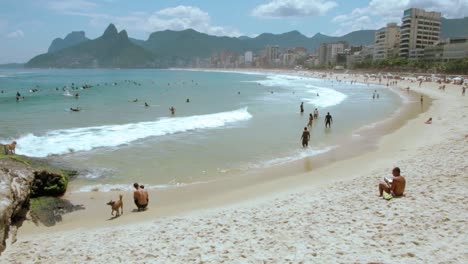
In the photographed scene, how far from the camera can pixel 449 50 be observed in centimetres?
9906

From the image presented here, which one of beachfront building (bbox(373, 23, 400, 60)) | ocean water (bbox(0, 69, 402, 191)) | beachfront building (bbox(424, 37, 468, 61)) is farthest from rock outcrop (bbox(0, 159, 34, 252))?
beachfront building (bbox(373, 23, 400, 60))

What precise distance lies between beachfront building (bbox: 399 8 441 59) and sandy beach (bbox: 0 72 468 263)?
121m

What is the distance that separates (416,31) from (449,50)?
69.1 feet

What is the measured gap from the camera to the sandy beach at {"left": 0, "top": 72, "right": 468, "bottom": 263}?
5934 mm

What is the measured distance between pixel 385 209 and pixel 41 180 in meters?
9.47

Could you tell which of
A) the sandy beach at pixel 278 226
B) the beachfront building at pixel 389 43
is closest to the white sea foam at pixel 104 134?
the sandy beach at pixel 278 226

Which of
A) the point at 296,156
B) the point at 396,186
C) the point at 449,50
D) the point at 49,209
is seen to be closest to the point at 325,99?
the point at 296,156

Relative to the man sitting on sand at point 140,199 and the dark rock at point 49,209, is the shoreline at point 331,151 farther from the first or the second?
the man sitting on sand at point 140,199

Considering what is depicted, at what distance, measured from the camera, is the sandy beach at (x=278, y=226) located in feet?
19.5

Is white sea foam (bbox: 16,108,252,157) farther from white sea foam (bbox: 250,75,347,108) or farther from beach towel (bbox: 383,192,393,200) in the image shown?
white sea foam (bbox: 250,75,347,108)

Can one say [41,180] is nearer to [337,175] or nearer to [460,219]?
[337,175]

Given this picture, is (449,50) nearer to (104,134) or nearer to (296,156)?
(296,156)

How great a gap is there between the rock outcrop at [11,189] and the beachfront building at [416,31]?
412 ft

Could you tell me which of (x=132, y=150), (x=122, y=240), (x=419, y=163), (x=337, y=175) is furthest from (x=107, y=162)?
(x=419, y=163)
